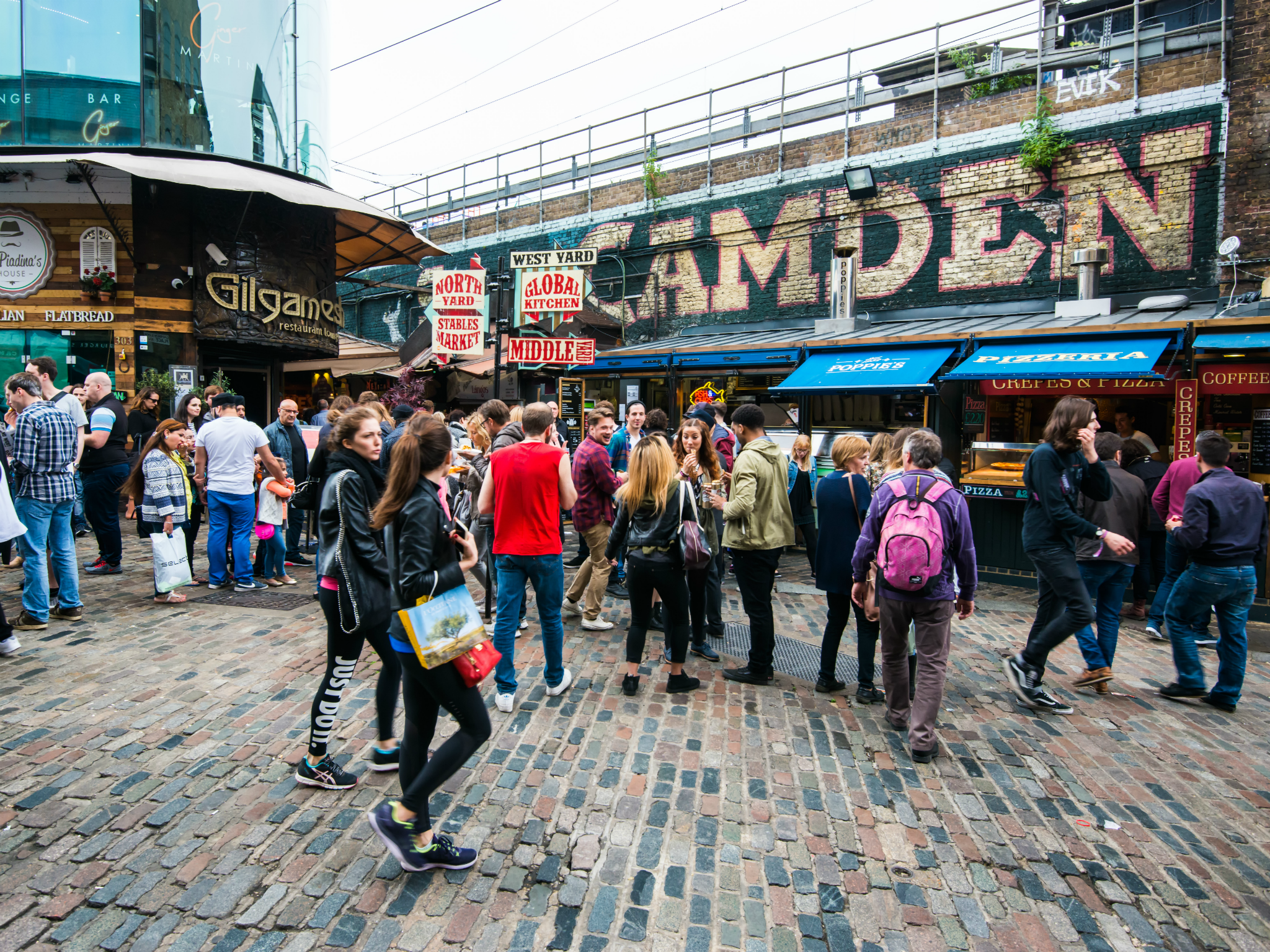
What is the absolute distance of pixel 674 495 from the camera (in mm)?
4879

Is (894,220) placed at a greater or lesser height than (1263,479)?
greater

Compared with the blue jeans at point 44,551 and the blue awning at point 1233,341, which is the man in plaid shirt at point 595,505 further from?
the blue awning at point 1233,341

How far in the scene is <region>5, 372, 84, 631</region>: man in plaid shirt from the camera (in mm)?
5754

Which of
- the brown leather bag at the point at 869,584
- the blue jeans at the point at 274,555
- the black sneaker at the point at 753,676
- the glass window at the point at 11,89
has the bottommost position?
the black sneaker at the point at 753,676

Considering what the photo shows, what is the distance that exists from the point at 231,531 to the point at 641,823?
5726mm

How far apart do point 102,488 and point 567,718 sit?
5950 millimetres

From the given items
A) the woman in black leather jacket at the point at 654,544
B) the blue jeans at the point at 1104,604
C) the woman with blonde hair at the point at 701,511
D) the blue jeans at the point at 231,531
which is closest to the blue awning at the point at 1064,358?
the blue jeans at the point at 1104,604

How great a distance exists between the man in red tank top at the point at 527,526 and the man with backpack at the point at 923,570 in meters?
1.99

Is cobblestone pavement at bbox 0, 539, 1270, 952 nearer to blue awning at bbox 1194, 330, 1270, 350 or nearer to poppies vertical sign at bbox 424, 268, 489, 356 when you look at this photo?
blue awning at bbox 1194, 330, 1270, 350

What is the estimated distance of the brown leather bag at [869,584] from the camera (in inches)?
185

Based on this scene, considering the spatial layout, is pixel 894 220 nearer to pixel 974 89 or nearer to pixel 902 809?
pixel 974 89

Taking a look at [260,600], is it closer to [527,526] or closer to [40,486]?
[40,486]

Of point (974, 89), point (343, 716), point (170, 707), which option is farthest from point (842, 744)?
point (974, 89)

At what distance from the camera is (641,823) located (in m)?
3.55
